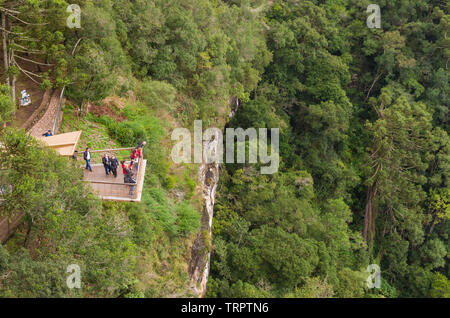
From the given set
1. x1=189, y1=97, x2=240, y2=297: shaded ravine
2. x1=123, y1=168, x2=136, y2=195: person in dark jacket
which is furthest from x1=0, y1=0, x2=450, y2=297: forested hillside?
x1=123, y1=168, x2=136, y2=195: person in dark jacket

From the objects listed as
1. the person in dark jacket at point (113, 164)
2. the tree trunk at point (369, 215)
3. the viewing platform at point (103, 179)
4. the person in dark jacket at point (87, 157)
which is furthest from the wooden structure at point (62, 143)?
the tree trunk at point (369, 215)

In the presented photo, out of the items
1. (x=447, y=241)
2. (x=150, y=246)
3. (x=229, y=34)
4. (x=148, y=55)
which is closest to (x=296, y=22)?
(x=229, y=34)

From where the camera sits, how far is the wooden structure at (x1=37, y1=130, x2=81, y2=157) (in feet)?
57.3

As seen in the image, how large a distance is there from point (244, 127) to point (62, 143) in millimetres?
18297

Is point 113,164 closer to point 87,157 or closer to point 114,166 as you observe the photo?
point 114,166

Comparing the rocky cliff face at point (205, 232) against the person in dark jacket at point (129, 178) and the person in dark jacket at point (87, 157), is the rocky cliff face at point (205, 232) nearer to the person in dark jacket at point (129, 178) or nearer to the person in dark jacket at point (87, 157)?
→ the person in dark jacket at point (129, 178)

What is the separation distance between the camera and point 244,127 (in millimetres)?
33500

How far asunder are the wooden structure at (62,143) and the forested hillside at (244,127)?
28.3 inches

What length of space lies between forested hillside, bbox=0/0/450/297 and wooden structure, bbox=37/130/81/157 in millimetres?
718

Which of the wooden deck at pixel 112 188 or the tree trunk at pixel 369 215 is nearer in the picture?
the wooden deck at pixel 112 188

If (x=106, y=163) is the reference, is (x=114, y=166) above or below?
below

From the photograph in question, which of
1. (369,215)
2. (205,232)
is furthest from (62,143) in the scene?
(369,215)

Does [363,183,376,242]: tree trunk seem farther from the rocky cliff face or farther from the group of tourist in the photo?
the group of tourist

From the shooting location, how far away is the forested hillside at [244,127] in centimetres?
1526
